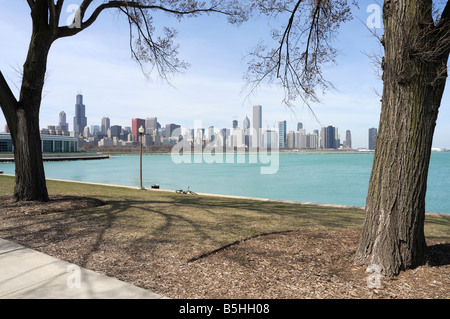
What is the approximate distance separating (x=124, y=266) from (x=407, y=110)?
15.1 feet

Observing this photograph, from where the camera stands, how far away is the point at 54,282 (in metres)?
3.92

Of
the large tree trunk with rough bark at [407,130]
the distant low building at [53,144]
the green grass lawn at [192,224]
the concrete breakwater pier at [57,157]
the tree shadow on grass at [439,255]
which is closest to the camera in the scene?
the large tree trunk with rough bark at [407,130]

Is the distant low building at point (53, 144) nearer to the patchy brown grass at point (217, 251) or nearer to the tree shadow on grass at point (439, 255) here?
the patchy brown grass at point (217, 251)

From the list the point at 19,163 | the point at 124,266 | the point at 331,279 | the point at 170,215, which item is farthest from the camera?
the point at 19,163

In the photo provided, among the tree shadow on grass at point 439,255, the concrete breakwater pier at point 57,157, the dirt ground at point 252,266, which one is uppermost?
the tree shadow on grass at point 439,255

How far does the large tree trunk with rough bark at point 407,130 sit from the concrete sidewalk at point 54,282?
3.22 m

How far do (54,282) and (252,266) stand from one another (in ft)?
8.79

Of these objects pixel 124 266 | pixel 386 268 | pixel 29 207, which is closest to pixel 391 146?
pixel 386 268

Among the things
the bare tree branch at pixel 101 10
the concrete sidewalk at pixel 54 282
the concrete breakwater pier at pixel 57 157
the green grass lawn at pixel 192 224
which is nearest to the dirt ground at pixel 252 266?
the concrete sidewalk at pixel 54 282

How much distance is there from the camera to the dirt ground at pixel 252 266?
371cm

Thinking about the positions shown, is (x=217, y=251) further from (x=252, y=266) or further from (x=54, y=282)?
(x=54, y=282)

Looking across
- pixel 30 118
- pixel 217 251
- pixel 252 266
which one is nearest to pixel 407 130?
pixel 252 266

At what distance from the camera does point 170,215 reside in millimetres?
8289

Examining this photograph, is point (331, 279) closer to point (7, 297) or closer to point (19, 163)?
point (7, 297)
